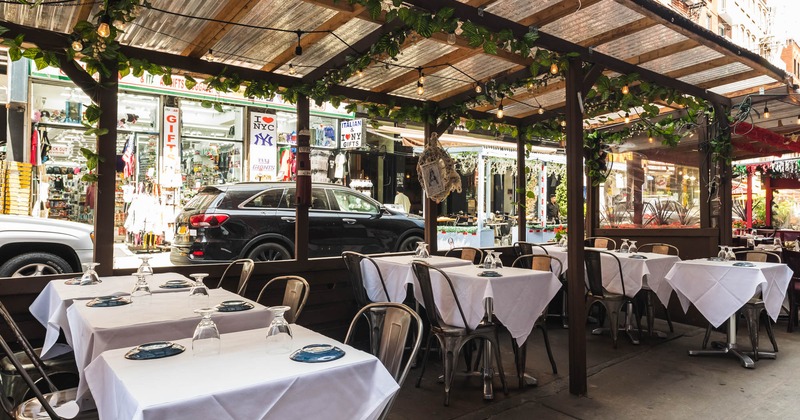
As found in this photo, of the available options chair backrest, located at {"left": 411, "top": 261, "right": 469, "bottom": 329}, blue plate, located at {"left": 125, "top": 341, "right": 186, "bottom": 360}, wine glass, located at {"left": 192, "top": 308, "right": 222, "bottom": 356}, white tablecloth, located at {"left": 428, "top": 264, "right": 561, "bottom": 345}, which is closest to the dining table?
white tablecloth, located at {"left": 428, "top": 264, "right": 561, "bottom": 345}

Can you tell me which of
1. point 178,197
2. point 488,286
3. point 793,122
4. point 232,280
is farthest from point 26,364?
point 793,122

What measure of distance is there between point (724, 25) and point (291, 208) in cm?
3327

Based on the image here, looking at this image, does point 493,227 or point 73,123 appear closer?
point 73,123

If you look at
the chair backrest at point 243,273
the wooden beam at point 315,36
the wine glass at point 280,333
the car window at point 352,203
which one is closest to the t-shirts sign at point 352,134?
the car window at point 352,203

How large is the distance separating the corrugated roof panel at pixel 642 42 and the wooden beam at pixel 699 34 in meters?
0.16

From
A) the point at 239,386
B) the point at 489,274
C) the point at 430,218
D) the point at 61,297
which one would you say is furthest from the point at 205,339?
the point at 430,218

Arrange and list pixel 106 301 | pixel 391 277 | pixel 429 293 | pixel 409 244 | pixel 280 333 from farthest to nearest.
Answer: pixel 409 244
pixel 391 277
pixel 429 293
pixel 106 301
pixel 280 333

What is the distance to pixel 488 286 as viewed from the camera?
155 inches

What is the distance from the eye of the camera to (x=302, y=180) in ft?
17.4

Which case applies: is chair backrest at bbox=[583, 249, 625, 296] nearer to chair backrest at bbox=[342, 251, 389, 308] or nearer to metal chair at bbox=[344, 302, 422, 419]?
chair backrest at bbox=[342, 251, 389, 308]

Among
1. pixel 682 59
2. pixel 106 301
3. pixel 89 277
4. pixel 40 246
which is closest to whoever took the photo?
pixel 106 301

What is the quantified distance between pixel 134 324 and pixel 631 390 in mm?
3757

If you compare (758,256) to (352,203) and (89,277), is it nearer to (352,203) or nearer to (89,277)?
(352,203)

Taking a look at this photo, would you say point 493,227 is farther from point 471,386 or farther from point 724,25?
point 724,25
